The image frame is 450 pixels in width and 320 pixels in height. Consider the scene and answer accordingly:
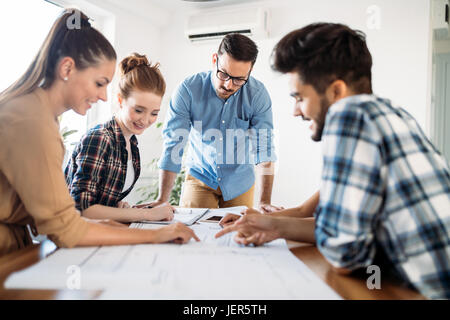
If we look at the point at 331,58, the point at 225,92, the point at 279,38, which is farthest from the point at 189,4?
the point at 331,58

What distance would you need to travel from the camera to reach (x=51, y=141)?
0.89 meters

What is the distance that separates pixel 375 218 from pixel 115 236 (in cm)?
66

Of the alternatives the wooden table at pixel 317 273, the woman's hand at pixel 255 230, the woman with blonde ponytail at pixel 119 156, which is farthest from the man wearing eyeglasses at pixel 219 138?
the wooden table at pixel 317 273

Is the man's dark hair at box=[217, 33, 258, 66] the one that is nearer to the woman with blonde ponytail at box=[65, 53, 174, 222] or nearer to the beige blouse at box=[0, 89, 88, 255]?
the woman with blonde ponytail at box=[65, 53, 174, 222]

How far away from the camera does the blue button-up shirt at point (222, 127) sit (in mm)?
2158

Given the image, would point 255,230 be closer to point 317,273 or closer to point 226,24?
point 317,273

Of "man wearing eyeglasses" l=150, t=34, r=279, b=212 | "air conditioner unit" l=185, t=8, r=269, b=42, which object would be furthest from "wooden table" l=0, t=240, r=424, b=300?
"air conditioner unit" l=185, t=8, r=269, b=42

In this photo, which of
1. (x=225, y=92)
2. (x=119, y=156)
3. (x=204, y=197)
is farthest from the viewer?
(x=204, y=197)

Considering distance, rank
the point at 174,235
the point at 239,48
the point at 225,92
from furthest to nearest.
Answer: the point at 225,92, the point at 239,48, the point at 174,235

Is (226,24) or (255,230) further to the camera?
(226,24)

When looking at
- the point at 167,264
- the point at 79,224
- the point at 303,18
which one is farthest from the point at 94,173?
the point at 303,18

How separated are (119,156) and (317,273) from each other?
0.95 meters

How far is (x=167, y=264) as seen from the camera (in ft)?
2.67

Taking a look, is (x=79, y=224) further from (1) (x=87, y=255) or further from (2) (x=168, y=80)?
(2) (x=168, y=80)
